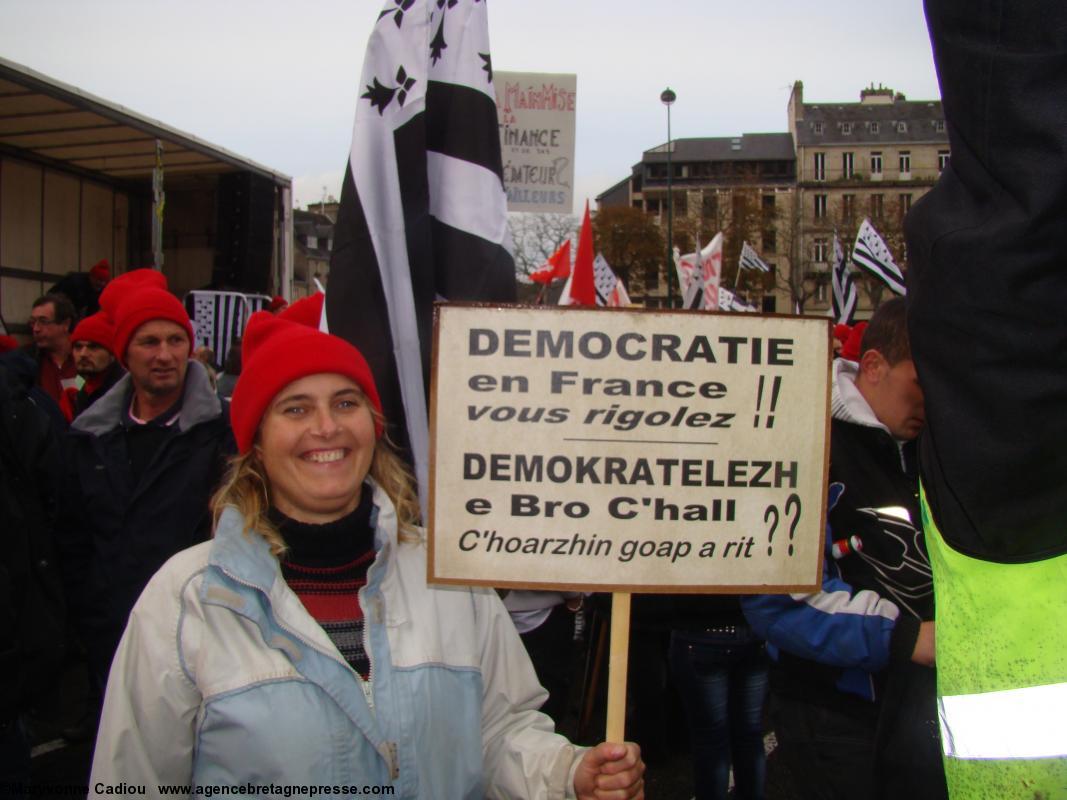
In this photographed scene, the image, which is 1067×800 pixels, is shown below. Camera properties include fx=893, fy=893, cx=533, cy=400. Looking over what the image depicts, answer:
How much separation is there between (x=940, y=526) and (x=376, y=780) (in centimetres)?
126

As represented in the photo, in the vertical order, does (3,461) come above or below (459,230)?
below

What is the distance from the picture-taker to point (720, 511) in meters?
1.87

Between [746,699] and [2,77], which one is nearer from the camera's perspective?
[746,699]

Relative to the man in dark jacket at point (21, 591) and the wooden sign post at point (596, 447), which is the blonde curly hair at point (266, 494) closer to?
the wooden sign post at point (596, 447)

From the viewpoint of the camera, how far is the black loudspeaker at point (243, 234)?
10688mm

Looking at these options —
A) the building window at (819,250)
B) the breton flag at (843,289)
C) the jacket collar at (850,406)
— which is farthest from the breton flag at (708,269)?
the building window at (819,250)

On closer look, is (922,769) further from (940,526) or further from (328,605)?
(328,605)

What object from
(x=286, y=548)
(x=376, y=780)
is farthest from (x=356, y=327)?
(x=376, y=780)

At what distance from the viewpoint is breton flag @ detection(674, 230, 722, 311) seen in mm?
11938

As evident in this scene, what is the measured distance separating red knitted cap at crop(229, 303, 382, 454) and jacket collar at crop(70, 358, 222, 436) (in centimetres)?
147

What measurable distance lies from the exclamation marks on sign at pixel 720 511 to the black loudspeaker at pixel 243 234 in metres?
9.75

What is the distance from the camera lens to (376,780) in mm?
1816

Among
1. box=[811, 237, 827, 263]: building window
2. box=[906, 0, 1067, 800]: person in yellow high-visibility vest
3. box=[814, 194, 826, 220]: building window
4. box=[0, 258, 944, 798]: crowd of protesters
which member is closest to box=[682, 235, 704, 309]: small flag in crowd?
box=[0, 258, 944, 798]: crowd of protesters

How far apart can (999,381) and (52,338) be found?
6361mm
